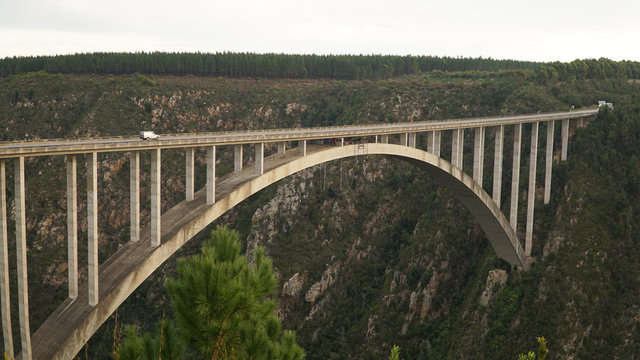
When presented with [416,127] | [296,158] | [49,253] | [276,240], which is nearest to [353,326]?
[276,240]

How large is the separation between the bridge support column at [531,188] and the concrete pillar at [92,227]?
36128 millimetres

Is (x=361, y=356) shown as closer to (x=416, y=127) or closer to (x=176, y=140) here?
(x=416, y=127)

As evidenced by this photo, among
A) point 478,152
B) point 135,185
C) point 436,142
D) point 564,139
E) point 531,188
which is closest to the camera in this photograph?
point 135,185

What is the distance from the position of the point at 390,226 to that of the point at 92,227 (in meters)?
43.4

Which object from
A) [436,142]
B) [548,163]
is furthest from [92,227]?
[548,163]

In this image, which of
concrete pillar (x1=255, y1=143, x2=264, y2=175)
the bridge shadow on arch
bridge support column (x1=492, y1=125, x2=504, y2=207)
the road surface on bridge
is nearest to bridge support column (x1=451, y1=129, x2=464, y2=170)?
the road surface on bridge

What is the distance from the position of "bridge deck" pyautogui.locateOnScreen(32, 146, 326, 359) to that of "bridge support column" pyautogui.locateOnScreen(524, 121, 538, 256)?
2541 centimetres

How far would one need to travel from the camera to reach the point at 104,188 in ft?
225

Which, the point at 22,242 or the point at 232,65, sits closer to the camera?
the point at 22,242

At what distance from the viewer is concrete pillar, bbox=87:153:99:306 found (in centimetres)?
2388

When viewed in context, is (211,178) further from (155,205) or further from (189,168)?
(155,205)

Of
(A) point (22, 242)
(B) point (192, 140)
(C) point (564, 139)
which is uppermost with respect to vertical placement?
(B) point (192, 140)

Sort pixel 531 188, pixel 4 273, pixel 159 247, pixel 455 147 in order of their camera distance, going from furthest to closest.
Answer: pixel 531 188, pixel 455 147, pixel 159 247, pixel 4 273

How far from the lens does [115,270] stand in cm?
2603
